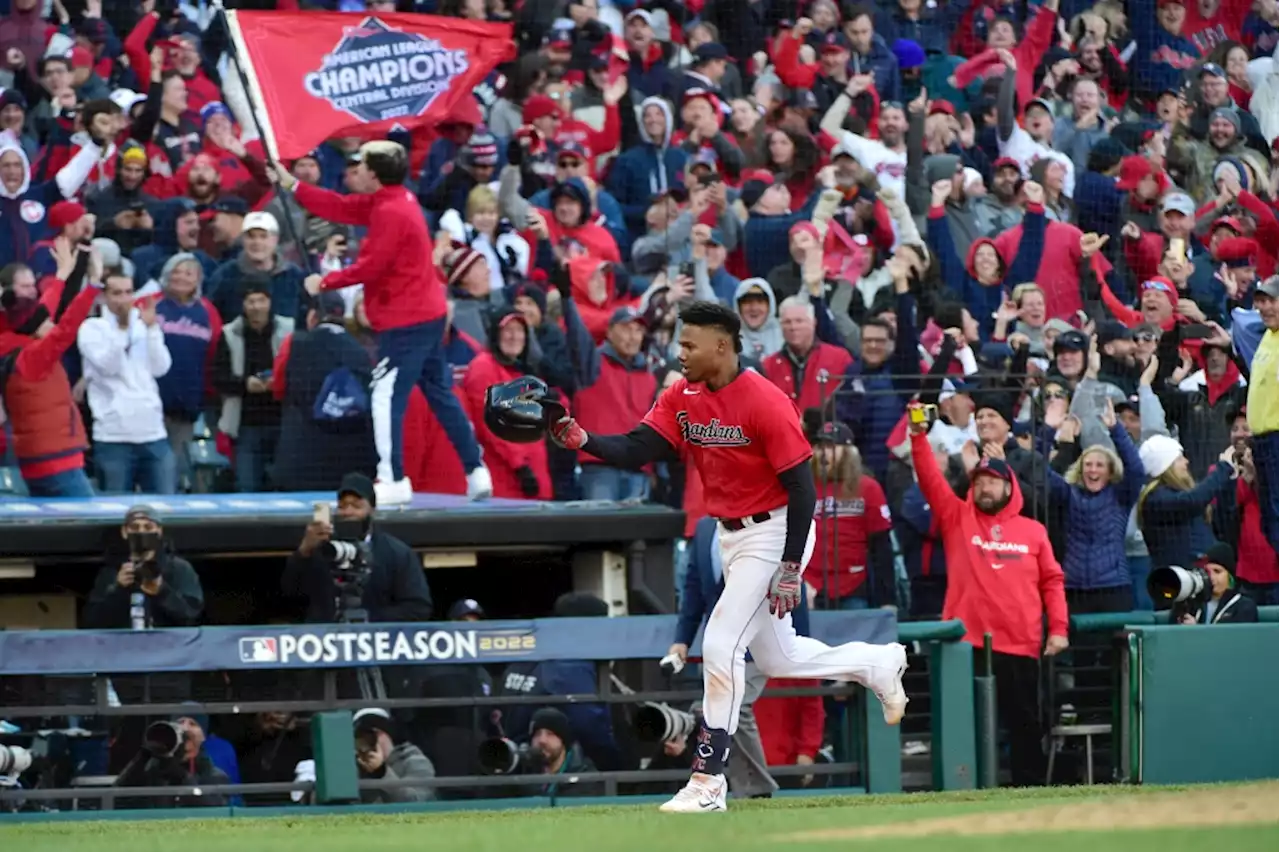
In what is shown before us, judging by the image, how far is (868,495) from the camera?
11078mm

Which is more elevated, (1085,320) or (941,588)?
(1085,320)

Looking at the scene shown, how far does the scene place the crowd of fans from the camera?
11148 millimetres

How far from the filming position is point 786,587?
729 centimetres

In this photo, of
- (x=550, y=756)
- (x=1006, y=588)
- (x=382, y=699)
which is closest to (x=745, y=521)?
(x=550, y=756)

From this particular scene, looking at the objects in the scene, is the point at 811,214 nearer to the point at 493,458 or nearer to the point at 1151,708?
the point at 493,458

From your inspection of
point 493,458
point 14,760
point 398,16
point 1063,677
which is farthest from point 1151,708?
point 398,16

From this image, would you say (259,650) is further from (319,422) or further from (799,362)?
(799,362)

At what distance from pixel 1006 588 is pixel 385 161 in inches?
146

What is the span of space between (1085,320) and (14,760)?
6.88 m

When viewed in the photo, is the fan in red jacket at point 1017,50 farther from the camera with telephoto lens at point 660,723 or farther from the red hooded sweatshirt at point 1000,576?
the camera with telephoto lens at point 660,723

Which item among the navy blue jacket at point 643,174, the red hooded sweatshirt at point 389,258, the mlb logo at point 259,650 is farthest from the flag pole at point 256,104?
the mlb logo at point 259,650

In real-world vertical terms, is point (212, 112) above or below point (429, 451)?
above

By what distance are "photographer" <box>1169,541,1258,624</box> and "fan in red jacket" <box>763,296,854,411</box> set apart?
7.13 ft

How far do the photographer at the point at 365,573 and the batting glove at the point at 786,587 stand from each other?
3005 millimetres
